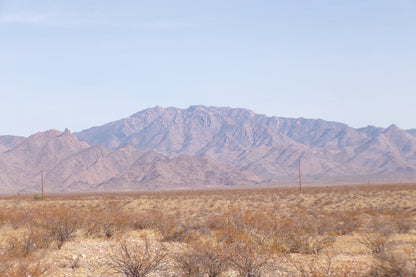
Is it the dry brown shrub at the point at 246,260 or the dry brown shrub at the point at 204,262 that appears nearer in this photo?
the dry brown shrub at the point at 246,260

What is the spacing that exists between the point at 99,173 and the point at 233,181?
162ft

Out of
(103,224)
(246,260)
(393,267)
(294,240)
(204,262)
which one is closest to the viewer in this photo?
(393,267)

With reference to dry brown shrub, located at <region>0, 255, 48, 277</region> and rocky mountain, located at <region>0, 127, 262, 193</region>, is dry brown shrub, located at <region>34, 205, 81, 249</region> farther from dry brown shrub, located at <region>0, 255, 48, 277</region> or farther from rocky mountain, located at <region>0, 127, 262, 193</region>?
rocky mountain, located at <region>0, 127, 262, 193</region>

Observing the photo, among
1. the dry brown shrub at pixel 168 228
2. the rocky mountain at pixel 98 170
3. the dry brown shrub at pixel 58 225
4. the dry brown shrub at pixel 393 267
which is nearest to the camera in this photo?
the dry brown shrub at pixel 393 267

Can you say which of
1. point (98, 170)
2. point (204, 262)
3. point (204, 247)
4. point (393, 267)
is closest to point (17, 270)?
point (204, 262)

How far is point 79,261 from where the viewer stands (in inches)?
506

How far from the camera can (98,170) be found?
171250 millimetres

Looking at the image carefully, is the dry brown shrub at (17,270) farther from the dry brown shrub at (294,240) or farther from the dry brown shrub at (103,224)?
the dry brown shrub at (103,224)

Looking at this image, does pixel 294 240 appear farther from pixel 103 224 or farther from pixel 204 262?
pixel 103 224

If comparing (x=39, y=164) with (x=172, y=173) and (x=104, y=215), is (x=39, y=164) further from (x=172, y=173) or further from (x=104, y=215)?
(x=104, y=215)

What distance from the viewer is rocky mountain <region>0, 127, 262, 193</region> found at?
155m

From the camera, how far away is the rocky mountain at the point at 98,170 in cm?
15488

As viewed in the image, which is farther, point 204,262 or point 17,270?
point 204,262

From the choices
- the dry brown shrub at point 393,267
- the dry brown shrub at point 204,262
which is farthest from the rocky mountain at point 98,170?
the dry brown shrub at point 393,267
